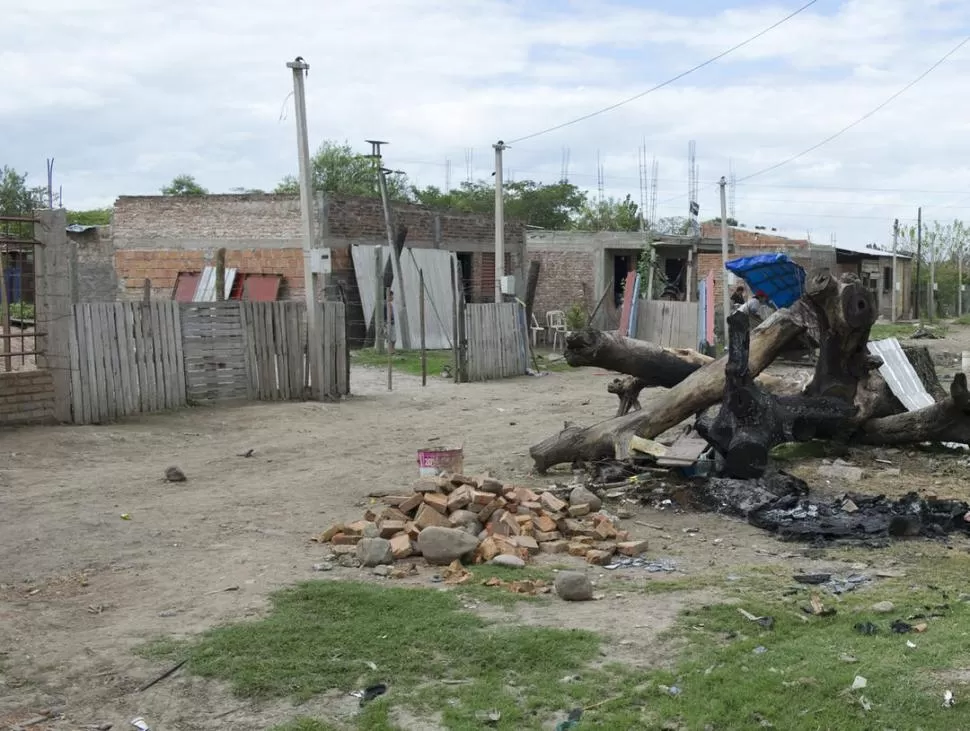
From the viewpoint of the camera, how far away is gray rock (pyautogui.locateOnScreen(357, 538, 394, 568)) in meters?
6.43

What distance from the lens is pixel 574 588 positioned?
5727mm

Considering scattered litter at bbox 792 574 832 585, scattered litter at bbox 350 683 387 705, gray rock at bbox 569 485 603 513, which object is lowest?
scattered litter at bbox 792 574 832 585

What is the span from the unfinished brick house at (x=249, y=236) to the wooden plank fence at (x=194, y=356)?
8818 millimetres

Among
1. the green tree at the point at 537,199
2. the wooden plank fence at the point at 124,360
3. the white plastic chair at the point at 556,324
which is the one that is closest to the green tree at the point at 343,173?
the green tree at the point at 537,199

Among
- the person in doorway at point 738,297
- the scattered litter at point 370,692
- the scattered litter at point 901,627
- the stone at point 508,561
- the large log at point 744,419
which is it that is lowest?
the scattered litter at point 370,692

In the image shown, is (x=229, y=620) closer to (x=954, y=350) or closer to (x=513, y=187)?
(x=954, y=350)

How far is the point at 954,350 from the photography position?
2675 centimetres

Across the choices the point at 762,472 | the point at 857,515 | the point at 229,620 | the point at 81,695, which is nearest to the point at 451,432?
the point at 762,472

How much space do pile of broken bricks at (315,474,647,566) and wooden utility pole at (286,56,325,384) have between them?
24.0ft

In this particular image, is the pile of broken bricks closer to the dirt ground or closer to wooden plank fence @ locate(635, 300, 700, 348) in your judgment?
the dirt ground

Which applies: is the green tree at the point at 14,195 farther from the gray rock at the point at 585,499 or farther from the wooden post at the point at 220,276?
the gray rock at the point at 585,499

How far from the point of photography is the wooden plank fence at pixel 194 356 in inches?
481

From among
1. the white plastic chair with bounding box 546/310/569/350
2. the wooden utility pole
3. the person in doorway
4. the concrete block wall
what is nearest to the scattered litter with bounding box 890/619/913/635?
the concrete block wall

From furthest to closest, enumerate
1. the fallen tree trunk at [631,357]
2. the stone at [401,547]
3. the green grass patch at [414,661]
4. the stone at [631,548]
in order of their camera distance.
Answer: the fallen tree trunk at [631,357] → the stone at [631,548] → the stone at [401,547] → the green grass patch at [414,661]
